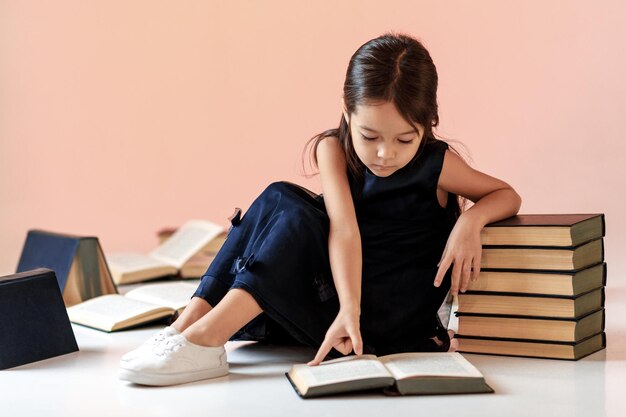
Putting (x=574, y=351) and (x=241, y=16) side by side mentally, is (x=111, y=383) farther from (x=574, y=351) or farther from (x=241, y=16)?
(x=241, y=16)

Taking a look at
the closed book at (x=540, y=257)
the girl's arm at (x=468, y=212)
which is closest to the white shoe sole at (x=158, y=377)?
the girl's arm at (x=468, y=212)

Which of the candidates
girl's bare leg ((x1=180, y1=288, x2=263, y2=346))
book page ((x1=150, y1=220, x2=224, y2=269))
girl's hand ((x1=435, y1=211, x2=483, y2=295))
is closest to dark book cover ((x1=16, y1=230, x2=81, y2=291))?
book page ((x1=150, y1=220, x2=224, y2=269))

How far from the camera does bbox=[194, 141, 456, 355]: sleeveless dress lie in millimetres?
2428

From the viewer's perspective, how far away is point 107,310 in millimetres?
3031

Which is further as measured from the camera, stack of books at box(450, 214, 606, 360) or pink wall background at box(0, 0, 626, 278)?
pink wall background at box(0, 0, 626, 278)

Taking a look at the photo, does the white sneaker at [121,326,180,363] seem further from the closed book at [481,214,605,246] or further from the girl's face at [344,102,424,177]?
the closed book at [481,214,605,246]

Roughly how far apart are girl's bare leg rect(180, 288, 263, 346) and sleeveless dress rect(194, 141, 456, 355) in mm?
46

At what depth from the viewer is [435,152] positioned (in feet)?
8.29

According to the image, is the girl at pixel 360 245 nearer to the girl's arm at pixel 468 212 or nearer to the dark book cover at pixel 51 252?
the girl's arm at pixel 468 212

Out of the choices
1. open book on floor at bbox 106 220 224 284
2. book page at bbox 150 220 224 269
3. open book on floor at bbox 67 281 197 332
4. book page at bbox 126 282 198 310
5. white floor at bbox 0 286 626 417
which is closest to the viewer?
white floor at bbox 0 286 626 417

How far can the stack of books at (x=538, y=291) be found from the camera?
2.39 m

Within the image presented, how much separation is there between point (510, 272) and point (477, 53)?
2.23 meters

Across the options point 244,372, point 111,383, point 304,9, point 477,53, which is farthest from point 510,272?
point 304,9

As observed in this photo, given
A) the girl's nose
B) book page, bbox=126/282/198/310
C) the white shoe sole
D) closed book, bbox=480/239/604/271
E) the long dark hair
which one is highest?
the long dark hair
